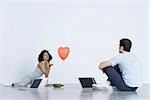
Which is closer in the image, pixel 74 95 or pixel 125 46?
pixel 74 95

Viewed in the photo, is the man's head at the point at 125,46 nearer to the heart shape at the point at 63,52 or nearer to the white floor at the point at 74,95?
the white floor at the point at 74,95

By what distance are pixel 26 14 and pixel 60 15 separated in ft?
2.25

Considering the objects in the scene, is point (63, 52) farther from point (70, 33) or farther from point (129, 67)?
point (129, 67)

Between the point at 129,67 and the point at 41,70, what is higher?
the point at 129,67

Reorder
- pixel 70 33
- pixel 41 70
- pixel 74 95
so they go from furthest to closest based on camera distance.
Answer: pixel 70 33 → pixel 41 70 → pixel 74 95

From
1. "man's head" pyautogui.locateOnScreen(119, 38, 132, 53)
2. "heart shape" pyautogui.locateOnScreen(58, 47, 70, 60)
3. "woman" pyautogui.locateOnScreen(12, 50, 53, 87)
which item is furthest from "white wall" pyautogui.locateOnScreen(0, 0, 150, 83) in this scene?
"man's head" pyautogui.locateOnScreen(119, 38, 132, 53)

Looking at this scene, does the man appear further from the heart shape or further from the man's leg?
the heart shape

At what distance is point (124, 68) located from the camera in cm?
470

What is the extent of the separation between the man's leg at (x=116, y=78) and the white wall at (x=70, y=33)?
8.03 feet

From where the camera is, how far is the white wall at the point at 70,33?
7.27 meters

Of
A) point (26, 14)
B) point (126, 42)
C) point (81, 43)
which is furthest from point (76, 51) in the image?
point (126, 42)

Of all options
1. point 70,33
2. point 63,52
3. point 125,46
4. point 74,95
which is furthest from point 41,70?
point 74,95

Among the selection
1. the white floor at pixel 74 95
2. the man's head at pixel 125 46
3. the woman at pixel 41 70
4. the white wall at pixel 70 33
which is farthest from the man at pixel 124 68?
the white wall at pixel 70 33

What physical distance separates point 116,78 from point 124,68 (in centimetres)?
17
